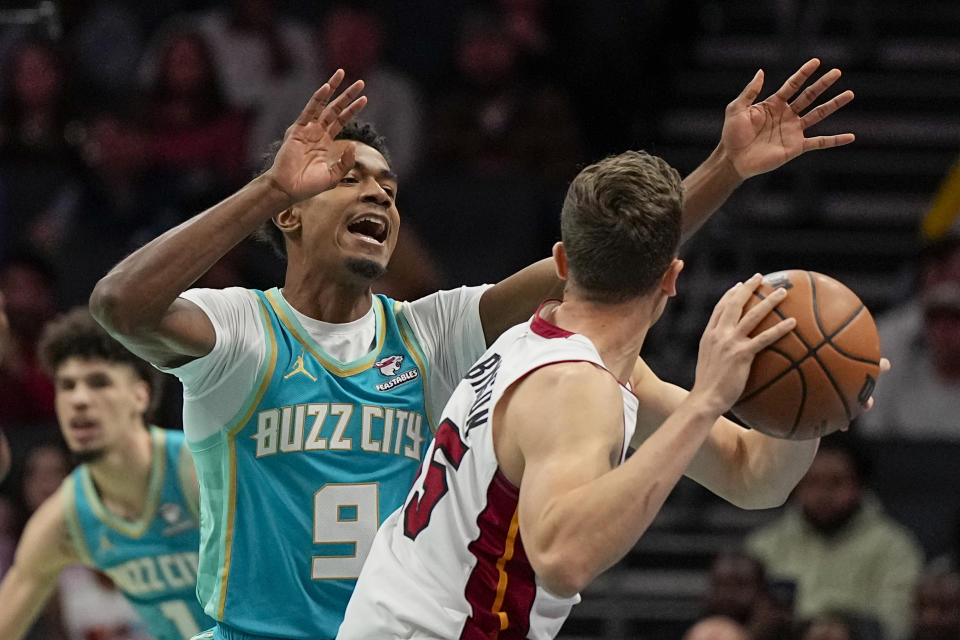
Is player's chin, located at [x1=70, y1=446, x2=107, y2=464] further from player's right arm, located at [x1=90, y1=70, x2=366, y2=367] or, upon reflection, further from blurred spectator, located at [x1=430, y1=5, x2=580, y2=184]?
blurred spectator, located at [x1=430, y1=5, x2=580, y2=184]

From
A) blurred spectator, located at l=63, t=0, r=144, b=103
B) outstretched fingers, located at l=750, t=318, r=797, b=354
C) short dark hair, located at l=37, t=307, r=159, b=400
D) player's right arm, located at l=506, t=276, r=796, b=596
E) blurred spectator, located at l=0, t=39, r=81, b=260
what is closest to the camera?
player's right arm, located at l=506, t=276, r=796, b=596

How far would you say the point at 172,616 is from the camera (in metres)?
6.73

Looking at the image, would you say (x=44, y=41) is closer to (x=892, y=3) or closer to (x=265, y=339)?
(x=892, y=3)

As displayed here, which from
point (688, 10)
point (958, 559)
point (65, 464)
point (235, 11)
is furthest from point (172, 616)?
point (688, 10)

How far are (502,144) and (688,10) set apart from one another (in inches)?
80.9

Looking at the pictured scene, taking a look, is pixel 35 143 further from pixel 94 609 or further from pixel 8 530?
pixel 94 609

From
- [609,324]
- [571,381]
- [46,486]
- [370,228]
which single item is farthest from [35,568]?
[571,381]

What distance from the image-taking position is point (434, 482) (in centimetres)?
376

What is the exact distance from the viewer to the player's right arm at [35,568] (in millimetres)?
6680

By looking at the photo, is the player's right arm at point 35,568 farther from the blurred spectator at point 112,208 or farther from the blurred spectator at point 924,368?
the blurred spectator at point 924,368

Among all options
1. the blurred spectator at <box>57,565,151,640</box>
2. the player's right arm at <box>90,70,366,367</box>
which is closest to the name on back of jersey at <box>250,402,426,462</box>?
the player's right arm at <box>90,70,366,367</box>

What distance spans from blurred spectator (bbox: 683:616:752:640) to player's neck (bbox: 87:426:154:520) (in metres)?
2.64

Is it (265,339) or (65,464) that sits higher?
(265,339)

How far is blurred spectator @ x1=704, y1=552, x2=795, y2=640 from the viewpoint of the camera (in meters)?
7.43
